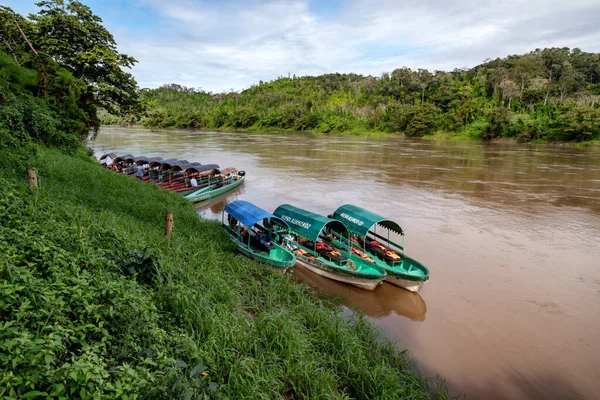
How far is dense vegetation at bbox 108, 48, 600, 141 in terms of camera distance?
4928 cm

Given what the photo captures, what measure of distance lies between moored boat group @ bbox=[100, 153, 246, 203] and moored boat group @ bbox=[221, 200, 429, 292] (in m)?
7.67

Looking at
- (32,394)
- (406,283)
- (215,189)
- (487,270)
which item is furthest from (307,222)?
(215,189)

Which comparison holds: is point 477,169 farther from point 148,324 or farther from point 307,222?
point 148,324

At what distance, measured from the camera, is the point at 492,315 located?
8367 mm

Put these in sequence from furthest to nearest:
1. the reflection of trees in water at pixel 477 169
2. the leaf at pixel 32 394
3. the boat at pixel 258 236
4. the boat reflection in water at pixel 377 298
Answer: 1. the reflection of trees in water at pixel 477 169
2. the boat at pixel 258 236
3. the boat reflection in water at pixel 377 298
4. the leaf at pixel 32 394

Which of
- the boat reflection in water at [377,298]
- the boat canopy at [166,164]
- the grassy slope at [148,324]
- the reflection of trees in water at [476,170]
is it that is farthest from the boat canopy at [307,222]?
the reflection of trees in water at [476,170]

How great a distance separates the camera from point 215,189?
19016 millimetres

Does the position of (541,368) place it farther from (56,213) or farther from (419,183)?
(419,183)

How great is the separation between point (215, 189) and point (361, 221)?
10453 mm

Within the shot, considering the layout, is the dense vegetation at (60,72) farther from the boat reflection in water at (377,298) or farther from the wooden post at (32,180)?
the boat reflection in water at (377,298)

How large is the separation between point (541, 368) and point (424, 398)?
2998mm

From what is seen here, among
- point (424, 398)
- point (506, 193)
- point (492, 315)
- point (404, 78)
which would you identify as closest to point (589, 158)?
point (506, 193)

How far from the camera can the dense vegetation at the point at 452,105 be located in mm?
49281

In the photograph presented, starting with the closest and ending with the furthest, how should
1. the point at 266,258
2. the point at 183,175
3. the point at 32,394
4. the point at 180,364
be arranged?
1. the point at 32,394
2. the point at 180,364
3. the point at 266,258
4. the point at 183,175
